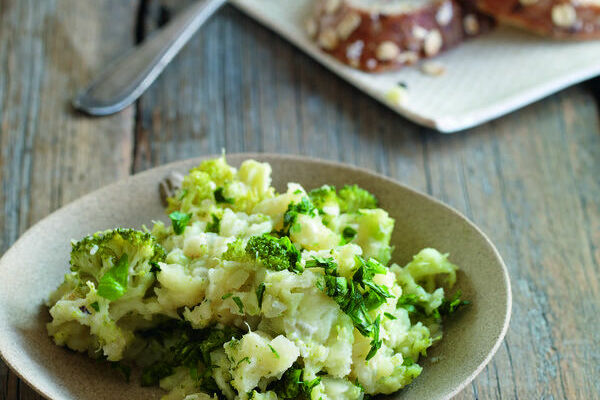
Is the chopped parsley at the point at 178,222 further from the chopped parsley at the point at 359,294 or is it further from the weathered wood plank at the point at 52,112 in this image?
the weathered wood plank at the point at 52,112

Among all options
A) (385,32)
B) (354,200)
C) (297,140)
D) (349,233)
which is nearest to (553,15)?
(385,32)

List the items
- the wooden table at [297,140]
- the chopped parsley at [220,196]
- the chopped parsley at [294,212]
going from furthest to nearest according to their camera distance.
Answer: the wooden table at [297,140]
the chopped parsley at [220,196]
the chopped parsley at [294,212]

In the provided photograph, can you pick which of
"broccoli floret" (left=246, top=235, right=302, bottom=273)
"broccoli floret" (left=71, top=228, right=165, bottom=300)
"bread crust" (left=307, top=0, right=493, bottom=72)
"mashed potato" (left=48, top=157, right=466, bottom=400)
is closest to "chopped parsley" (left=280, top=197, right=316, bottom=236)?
"mashed potato" (left=48, top=157, right=466, bottom=400)

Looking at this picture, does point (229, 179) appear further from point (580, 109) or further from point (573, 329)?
point (580, 109)

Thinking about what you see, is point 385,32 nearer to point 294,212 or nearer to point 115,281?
point 294,212

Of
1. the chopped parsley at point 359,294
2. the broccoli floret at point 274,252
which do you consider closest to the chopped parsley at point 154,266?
the broccoli floret at point 274,252

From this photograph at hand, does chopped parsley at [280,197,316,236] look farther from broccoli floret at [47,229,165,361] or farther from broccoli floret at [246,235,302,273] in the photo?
broccoli floret at [47,229,165,361]

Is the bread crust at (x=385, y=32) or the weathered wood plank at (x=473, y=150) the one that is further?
the bread crust at (x=385, y=32)
